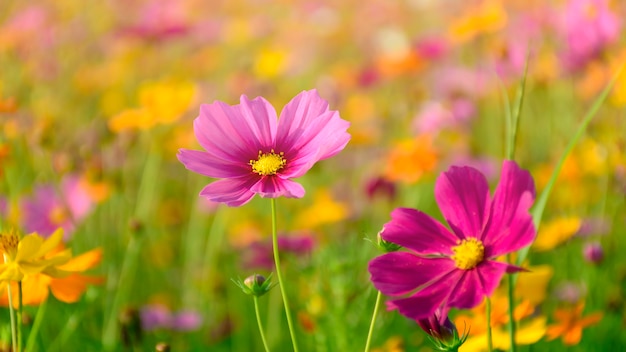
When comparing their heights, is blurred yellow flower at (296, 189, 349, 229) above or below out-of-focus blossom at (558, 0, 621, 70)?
below

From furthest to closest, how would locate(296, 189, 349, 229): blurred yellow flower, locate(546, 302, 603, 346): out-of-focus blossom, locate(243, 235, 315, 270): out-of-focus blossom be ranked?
1. locate(296, 189, 349, 229): blurred yellow flower
2. locate(243, 235, 315, 270): out-of-focus blossom
3. locate(546, 302, 603, 346): out-of-focus blossom

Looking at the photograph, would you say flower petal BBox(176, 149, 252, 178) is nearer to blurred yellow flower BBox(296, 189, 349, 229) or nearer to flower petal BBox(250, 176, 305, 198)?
flower petal BBox(250, 176, 305, 198)

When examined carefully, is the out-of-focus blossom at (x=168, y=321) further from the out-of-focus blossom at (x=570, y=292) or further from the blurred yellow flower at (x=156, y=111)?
the out-of-focus blossom at (x=570, y=292)

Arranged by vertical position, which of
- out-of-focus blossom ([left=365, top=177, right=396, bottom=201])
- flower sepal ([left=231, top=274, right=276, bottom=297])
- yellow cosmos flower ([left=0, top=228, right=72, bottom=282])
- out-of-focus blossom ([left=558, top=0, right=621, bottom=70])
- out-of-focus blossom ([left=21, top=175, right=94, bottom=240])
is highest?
out-of-focus blossom ([left=558, top=0, right=621, bottom=70])

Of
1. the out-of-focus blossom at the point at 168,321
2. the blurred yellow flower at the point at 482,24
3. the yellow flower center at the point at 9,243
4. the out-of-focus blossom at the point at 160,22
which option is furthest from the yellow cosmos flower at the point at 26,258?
the out-of-focus blossom at the point at 160,22

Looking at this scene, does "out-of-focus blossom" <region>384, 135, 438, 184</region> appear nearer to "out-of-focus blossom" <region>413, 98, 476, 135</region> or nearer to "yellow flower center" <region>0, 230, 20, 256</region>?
"out-of-focus blossom" <region>413, 98, 476, 135</region>

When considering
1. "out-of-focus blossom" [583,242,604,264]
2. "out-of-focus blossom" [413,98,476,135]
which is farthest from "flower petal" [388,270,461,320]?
"out-of-focus blossom" [413,98,476,135]

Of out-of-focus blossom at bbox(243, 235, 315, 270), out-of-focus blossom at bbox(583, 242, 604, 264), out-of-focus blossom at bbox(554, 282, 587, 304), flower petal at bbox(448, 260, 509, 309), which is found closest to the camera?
flower petal at bbox(448, 260, 509, 309)

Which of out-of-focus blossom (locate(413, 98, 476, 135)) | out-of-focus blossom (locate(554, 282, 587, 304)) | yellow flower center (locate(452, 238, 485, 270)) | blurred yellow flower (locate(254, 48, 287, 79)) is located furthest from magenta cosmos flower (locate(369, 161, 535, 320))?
blurred yellow flower (locate(254, 48, 287, 79))

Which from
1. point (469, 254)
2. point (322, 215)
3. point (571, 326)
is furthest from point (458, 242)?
point (322, 215)

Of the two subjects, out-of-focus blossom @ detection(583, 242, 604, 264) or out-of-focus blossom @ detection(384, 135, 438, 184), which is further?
out-of-focus blossom @ detection(384, 135, 438, 184)
